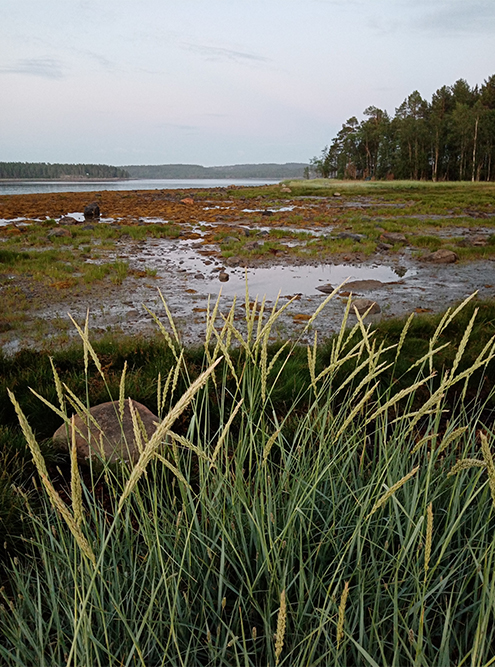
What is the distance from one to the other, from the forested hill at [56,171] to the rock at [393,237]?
505ft

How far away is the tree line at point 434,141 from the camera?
199 ft

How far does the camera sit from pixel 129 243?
631 inches

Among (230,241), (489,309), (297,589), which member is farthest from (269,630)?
(230,241)

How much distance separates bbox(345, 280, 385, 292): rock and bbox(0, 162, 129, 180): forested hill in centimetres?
15920

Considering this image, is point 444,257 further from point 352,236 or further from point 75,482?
point 75,482

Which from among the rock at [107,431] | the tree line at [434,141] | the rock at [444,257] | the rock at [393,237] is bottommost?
the rock at [107,431]

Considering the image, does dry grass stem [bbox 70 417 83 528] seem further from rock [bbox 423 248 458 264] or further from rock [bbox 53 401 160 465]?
rock [bbox 423 248 458 264]

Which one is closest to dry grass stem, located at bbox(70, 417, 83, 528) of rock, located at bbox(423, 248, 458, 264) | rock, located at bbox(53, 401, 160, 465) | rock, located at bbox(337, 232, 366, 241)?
rock, located at bbox(53, 401, 160, 465)

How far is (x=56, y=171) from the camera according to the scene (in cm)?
16425

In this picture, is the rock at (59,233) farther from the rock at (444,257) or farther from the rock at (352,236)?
the rock at (444,257)

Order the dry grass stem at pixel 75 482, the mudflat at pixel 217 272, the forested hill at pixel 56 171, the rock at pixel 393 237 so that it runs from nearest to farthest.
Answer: the dry grass stem at pixel 75 482, the mudflat at pixel 217 272, the rock at pixel 393 237, the forested hill at pixel 56 171

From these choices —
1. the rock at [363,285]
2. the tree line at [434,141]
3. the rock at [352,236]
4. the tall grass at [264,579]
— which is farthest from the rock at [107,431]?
the tree line at [434,141]

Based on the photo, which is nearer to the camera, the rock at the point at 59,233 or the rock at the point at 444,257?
the rock at the point at 444,257

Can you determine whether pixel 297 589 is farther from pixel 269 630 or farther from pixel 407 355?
pixel 407 355
